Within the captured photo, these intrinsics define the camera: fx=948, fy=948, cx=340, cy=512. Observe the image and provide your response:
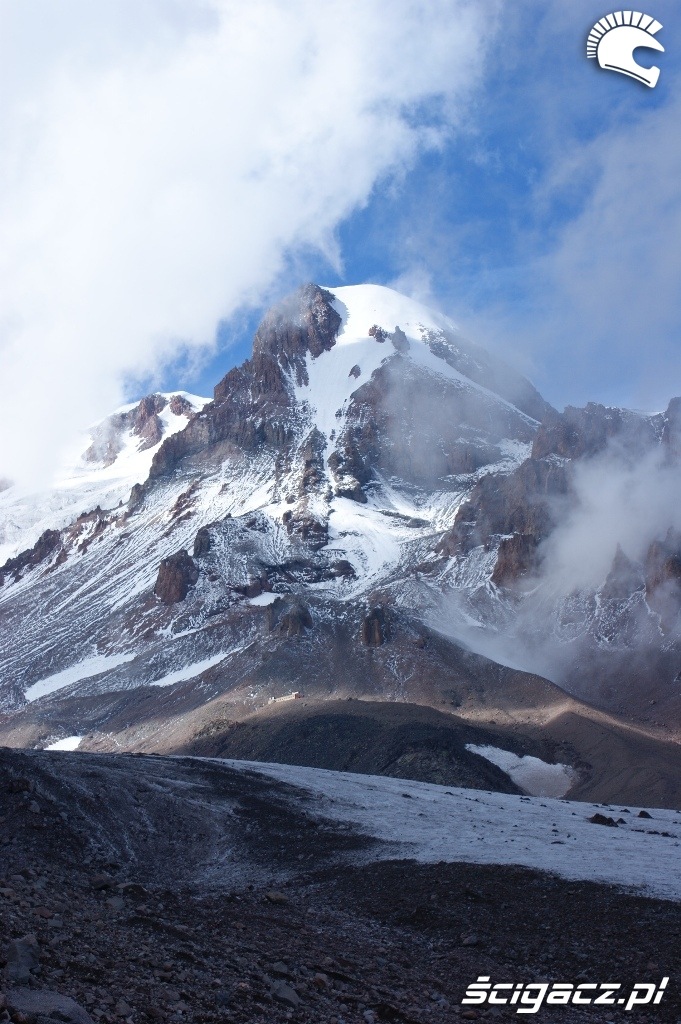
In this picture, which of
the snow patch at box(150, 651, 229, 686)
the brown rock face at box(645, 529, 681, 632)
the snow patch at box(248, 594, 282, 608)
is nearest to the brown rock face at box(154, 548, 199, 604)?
the snow patch at box(248, 594, 282, 608)

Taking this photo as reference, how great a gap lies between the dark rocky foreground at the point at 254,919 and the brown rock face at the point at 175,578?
156 meters

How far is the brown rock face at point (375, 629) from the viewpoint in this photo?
477ft

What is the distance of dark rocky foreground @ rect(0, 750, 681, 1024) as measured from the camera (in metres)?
16.0

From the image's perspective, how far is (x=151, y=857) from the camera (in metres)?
29.4

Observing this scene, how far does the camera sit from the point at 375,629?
146500mm

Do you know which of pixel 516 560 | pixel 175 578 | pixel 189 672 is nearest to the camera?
pixel 189 672

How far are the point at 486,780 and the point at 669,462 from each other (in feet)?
422

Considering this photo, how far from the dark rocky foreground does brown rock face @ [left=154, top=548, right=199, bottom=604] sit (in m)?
156

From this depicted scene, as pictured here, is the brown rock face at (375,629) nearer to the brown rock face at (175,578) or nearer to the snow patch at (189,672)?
the snow patch at (189,672)

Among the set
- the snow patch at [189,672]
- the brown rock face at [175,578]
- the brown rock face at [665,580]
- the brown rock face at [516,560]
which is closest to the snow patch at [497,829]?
the brown rock face at [665,580]

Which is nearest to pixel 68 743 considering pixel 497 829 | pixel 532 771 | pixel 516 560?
pixel 532 771

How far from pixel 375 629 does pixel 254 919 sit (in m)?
124

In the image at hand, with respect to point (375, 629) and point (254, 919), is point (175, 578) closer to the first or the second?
point (375, 629)

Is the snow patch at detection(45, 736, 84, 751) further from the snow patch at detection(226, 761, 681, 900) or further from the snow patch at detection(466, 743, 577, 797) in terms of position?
the snow patch at detection(226, 761, 681, 900)
